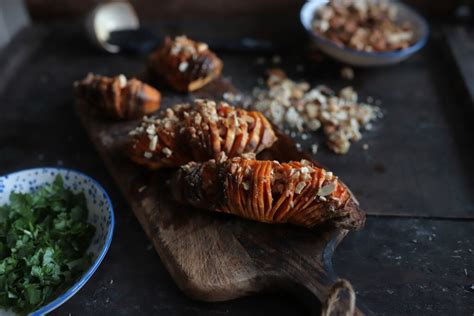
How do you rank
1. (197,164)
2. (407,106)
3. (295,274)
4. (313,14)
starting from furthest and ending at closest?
1. (313,14)
2. (407,106)
3. (197,164)
4. (295,274)

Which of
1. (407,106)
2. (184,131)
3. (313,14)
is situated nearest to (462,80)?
(407,106)

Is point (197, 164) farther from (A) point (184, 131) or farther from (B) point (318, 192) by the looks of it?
(B) point (318, 192)

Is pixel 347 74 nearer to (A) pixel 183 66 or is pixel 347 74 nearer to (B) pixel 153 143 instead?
(A) pixel 183 66

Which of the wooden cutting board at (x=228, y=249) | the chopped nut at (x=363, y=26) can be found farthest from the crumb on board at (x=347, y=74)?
the wooden cutting board at (x=228, y=249)

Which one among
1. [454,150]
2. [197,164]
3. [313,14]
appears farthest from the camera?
[313,14]

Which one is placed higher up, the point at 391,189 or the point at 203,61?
the point at 203,61

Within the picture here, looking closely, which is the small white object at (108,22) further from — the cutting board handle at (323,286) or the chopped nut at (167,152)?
the cutting board handle at (323,286)

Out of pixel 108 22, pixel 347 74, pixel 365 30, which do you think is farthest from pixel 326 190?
pixel 108 22
